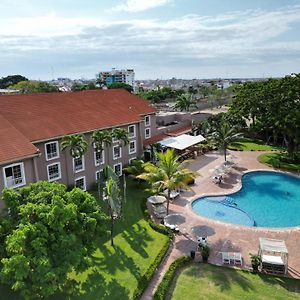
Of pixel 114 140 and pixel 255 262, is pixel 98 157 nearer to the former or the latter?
pixel 114 140

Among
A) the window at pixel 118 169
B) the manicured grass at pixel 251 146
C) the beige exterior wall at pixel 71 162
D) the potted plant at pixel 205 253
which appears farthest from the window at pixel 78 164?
the manicured grass at pixel 251 146

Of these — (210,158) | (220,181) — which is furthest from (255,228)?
(210,158)

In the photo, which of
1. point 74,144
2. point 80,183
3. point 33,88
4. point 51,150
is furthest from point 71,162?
point 33,88

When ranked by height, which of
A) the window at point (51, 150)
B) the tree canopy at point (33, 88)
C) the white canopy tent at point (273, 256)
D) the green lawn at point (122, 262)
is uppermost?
the tree canopy at point (33, 88)

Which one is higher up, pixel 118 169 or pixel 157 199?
pixel 118 169

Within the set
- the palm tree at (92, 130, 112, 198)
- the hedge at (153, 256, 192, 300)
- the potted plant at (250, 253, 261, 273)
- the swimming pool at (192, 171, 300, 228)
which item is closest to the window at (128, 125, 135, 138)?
the palm tree at (92, 130, 112, 198)

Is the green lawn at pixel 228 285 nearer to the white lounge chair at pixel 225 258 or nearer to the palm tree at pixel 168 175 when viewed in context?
the white lounge chair at pixel 225 258
